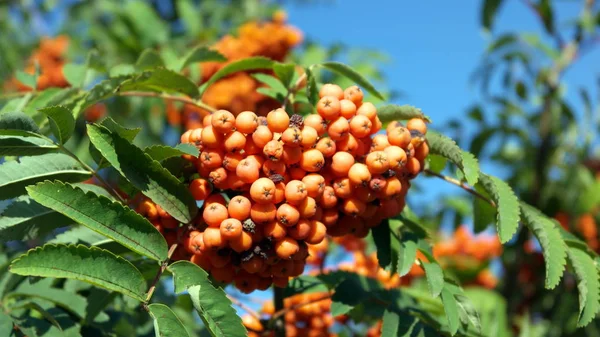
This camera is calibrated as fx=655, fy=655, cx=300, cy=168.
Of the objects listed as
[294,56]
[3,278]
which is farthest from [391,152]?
[294,56]

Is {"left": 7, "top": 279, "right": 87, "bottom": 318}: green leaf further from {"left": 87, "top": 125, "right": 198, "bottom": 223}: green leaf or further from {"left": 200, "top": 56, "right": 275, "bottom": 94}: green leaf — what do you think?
{"left": 200, "top": 56, "right": 275, "bottom": 94}: green leaf

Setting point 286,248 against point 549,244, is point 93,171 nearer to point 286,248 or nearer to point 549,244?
point 286,248

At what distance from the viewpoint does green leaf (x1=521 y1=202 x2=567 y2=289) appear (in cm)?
135

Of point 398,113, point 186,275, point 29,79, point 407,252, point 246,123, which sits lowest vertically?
point 186,275

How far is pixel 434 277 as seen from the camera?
149cm

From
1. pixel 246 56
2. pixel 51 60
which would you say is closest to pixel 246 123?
pixel 246 56

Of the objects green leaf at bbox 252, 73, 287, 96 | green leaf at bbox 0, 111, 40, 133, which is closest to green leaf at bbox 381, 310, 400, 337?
green leaf at bbox 252, 73, 287, 96

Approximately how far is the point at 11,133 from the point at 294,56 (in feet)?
9.36

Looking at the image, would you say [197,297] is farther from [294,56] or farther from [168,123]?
[168,123]

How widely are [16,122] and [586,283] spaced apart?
123cm

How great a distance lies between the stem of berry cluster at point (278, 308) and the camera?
1725 mm

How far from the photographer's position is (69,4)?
608cm

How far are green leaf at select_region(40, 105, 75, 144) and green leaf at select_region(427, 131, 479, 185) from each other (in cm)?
82

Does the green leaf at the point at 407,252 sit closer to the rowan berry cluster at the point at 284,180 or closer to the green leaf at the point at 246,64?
the rowan berry cluster at the point at 284,180
